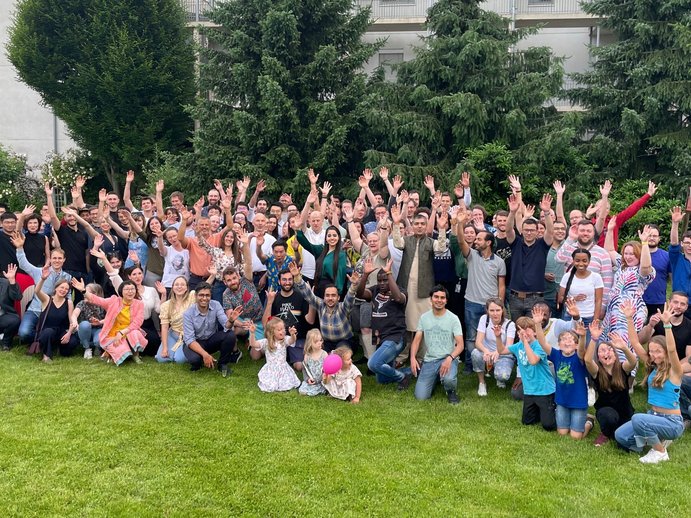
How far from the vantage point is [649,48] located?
651 inches

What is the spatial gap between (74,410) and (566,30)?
22.4 meters

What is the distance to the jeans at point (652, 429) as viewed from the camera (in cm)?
537

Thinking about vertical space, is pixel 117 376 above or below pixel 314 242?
below

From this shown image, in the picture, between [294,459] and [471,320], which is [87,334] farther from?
[471,320]

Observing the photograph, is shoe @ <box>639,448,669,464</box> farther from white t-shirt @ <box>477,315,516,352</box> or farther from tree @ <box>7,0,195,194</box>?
tree @ <box>7,0,195,194</box>

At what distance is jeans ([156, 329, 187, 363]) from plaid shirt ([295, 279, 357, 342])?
6.78 ft

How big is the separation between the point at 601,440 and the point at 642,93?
43.3 feet

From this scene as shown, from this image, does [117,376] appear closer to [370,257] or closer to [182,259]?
[182,259]

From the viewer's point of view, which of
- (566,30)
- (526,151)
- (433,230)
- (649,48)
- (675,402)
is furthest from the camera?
(566,30)

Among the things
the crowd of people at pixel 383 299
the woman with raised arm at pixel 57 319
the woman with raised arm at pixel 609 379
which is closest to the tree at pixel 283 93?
the crowd of people at pixel 383 299

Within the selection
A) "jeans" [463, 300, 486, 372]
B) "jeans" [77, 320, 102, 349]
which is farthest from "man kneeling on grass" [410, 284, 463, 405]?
"jeans" [77, 320, 102, 349]

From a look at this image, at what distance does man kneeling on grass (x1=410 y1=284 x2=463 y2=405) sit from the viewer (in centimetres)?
716

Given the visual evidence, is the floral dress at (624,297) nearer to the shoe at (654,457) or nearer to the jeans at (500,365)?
the jeans at (500,365)

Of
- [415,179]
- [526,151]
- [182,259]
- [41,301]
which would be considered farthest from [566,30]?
[41,301]
